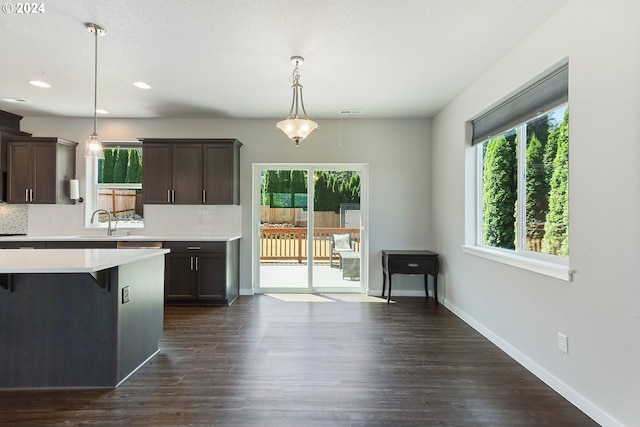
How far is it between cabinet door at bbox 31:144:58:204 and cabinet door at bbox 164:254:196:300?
1.94 meters

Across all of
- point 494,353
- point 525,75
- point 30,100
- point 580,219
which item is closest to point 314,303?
point 494,353

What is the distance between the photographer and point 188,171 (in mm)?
4512

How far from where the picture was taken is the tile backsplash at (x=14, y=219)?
4699 millimetres

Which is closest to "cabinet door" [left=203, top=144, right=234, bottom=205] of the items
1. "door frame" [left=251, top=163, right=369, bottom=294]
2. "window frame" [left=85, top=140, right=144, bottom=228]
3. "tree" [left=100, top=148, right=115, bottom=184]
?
"door frame" [left=251, top=163, right=369, bottom=294]

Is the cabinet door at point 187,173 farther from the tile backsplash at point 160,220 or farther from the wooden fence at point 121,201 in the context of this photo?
the wooden fence at point 121,201

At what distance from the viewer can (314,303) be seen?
4.38 meters

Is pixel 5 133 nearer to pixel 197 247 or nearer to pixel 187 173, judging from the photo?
pixel 187 173

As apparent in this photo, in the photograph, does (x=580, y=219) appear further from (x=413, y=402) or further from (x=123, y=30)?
(x=123, y=30)

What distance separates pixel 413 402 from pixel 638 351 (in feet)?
4.03

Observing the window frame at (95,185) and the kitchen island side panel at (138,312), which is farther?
the window frame at (95,185)

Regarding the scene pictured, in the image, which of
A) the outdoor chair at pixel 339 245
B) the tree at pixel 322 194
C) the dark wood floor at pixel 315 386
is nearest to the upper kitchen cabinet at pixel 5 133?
the dark wood floor at pixel 315 386

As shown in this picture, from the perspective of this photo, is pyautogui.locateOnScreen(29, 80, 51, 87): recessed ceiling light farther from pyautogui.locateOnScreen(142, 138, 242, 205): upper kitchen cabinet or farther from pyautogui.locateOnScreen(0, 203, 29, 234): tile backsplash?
pyautogui.locateOnScreen(0, 203, 29, 234): tile backsplash

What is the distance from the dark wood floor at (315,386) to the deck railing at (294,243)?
1.65m

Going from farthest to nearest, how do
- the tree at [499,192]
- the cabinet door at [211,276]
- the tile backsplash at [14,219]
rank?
the tile backsplash at [14,219] < the cabinet door at [211,276] < the tree at [499,192]
